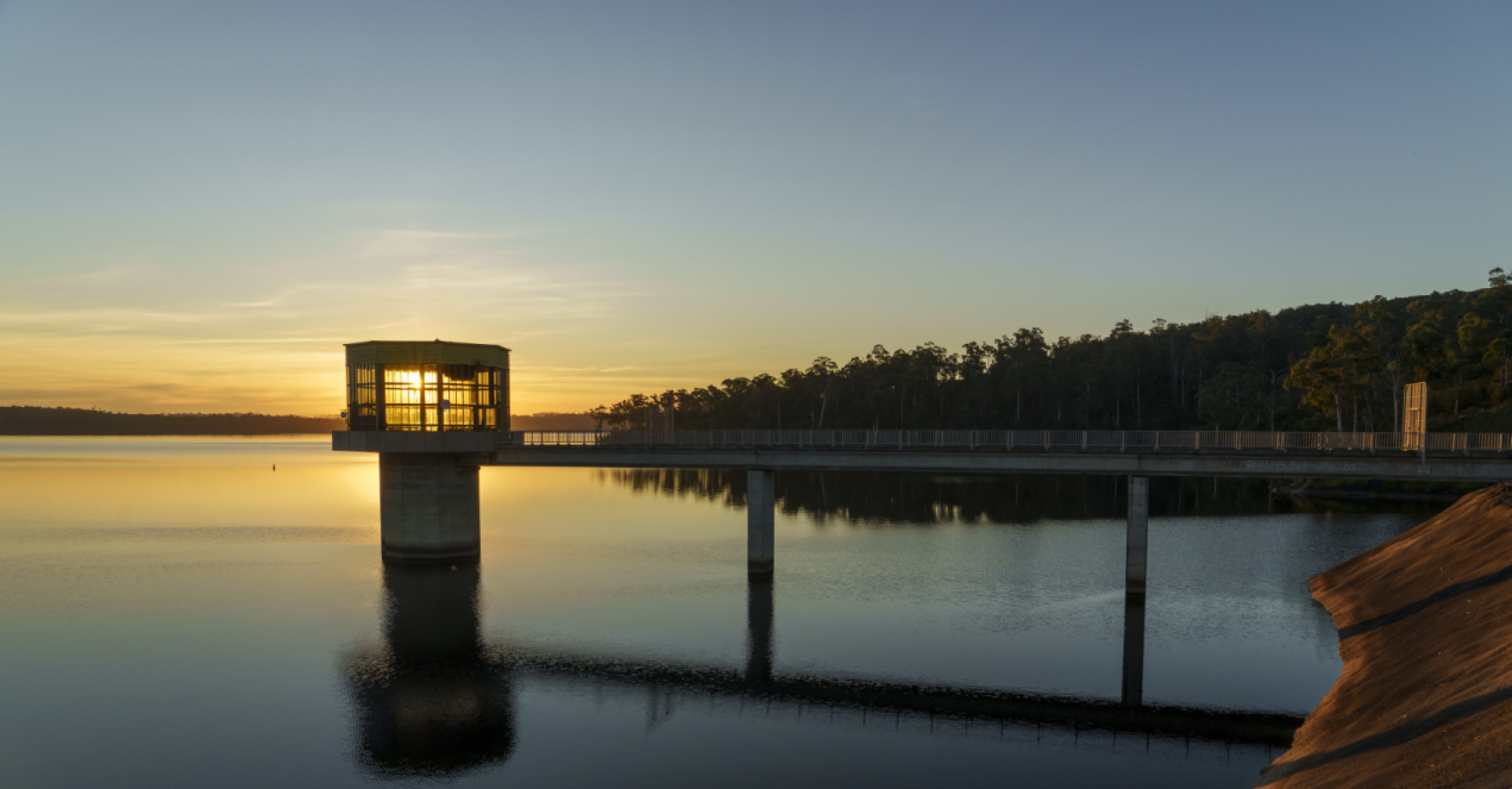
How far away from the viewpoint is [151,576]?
226 ft

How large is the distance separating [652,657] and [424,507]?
1372 inches

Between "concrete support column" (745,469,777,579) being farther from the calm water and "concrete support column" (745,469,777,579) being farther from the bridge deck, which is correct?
the calm water

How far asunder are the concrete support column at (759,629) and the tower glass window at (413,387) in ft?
95.0

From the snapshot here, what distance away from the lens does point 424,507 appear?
72.9 meters

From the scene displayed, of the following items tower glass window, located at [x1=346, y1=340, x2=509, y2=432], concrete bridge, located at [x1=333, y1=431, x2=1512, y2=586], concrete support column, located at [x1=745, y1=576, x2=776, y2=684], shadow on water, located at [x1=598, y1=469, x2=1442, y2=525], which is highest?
tower glass window, located at [x1=346, y1=340, x2=509, y2=432]

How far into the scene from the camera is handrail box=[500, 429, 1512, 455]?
55.5m

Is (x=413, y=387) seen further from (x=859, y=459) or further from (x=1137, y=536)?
(x=1137, y=536)

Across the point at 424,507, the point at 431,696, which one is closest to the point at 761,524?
the point at 424,507

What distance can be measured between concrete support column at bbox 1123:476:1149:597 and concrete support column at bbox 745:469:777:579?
24092 millimetres

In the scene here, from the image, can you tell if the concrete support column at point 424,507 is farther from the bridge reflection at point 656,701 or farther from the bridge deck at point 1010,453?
the bridge reflection at point 656,701

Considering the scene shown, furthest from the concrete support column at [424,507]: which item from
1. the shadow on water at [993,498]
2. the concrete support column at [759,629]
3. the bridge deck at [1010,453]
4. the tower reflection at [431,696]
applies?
the shadow on water at [993,498]

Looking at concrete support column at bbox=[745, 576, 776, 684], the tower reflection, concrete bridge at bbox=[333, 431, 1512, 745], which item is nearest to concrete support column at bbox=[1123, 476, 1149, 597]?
concrete bridge at bbox=[333, 431, 1512, 745]

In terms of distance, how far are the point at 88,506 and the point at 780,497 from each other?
9861 centimetres

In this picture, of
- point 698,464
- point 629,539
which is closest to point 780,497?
point 629,539
